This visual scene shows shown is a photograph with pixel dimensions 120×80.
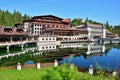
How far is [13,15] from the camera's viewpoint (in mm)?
124875

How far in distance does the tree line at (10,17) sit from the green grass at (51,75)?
83087 mm

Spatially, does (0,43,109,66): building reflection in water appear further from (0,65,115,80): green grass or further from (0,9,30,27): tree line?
(0,9,30,27): tree line

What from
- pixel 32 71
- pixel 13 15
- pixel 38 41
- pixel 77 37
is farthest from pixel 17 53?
pixel 13 15

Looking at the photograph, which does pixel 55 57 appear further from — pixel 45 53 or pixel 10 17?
pixel 10 17

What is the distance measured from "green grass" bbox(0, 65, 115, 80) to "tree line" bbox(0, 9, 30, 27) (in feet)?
273

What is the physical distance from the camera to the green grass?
48.9 feet

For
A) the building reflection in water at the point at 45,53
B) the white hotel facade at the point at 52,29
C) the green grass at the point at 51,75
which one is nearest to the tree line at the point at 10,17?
the white hotel facade at the point at 52,29

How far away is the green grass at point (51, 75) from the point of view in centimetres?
1491

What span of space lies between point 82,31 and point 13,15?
4713 centimetres

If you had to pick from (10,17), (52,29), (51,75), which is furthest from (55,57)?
(10,17)

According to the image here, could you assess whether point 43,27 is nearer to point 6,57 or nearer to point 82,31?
point 82,31

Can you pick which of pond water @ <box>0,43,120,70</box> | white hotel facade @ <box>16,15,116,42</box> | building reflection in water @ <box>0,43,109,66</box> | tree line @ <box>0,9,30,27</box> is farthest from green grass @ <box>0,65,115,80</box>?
tree line @ <box>0,9,30,27</box>

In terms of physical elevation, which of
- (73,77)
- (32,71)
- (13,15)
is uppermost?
(13,15)

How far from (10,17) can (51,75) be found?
366 feet
